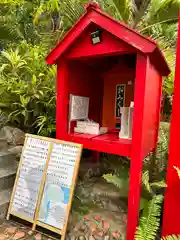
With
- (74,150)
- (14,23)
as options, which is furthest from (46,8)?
(74,150)

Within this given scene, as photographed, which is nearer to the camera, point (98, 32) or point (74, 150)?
point (98, 32)

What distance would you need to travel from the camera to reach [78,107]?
2.42 meters

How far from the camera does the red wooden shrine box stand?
1767 mm

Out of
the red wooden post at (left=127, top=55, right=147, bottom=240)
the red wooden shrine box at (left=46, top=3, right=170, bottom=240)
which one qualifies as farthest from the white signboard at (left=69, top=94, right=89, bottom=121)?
the red wooden post at (left=127, top=55, right=147, bottom=240)

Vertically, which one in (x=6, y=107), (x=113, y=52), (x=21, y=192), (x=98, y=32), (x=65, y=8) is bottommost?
(x=21, y=192)

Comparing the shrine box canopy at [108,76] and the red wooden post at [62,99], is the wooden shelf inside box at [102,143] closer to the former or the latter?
the shrine box canopy at [108,76]

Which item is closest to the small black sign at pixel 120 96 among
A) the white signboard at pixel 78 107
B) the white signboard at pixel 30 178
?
the white signboard at pixel 78 107

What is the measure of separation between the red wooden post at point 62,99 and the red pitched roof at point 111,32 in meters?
0.14

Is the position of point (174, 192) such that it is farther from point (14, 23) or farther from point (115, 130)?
point (14, 23)

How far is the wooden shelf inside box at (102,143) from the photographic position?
1.90 m

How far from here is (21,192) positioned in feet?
7.34

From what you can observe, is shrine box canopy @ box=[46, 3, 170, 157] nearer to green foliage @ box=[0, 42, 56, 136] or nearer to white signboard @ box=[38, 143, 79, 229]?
white signboard @ box=[38, 143, 79, 229]

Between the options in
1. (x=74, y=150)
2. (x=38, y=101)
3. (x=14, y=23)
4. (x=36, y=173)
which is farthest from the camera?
(x=14, y=23)

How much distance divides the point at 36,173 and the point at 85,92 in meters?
1.19
